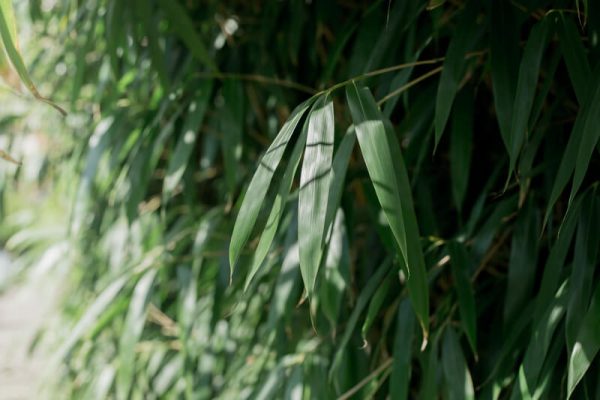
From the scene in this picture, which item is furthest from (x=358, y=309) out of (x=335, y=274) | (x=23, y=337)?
(x=23, y=337)

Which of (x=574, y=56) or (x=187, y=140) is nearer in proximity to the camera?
(x=574, y=56)

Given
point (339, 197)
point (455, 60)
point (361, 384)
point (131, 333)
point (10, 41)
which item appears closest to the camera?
point (10, 41)

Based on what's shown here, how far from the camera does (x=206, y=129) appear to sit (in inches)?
51.0

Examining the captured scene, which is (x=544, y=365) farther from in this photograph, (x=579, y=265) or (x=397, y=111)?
(x=397, y=111)

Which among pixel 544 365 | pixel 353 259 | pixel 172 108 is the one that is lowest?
pixel 544 365

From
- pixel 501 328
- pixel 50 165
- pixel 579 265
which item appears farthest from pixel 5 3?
pixel 50 165

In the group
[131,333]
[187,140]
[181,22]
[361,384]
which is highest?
[181,22]

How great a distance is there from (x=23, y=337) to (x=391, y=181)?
1.56 metres

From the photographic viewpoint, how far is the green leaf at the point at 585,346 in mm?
672

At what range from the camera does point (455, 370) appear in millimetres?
848

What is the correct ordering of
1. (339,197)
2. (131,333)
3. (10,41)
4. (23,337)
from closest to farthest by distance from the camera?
(10,41)
(339,197)
(131,333)
(23,337)

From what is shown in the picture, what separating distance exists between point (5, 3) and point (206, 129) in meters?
0.68

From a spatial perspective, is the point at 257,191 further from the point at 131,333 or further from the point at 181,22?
the point at 131,333

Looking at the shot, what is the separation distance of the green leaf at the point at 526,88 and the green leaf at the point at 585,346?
15cm
